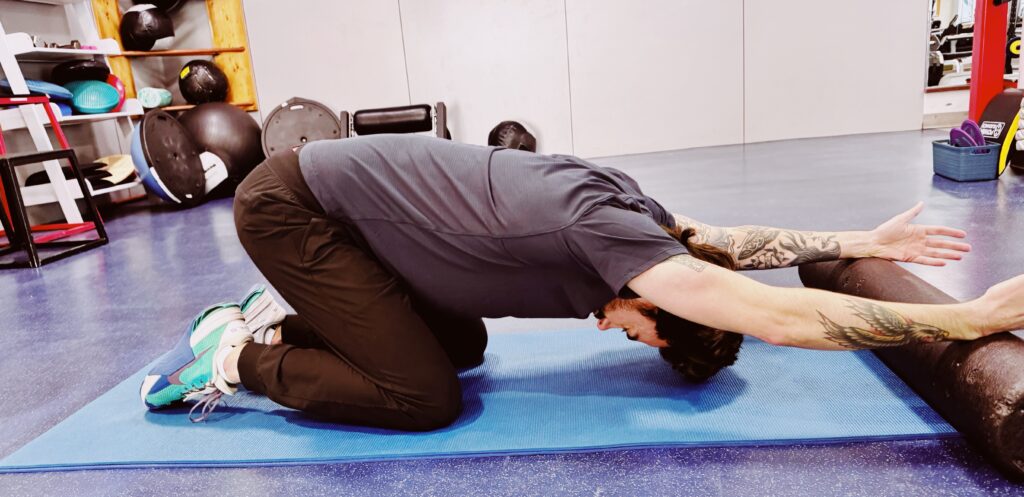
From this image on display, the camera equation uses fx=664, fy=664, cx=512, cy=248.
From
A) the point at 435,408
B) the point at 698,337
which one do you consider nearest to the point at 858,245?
the point at 698,337

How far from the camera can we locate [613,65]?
6781 mm

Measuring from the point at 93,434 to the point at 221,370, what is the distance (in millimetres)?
352

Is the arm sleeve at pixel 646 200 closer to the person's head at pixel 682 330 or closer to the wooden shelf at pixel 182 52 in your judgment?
the person's head at pixel 682 330

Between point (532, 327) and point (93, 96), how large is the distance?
15.7ft

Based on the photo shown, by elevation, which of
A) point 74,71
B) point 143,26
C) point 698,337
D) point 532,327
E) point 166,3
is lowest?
point 532,327

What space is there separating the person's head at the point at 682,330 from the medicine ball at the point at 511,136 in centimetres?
516

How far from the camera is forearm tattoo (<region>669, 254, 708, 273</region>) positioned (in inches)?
44.6

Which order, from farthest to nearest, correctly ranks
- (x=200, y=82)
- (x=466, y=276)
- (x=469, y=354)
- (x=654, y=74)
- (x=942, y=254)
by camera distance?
(x=654, y=74), (x=200, y=82), (x=469, y=354), (x=942, y=254), (x=466, y=276)

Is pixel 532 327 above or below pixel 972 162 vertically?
below

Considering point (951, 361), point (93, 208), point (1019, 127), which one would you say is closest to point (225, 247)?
point (93, 208)

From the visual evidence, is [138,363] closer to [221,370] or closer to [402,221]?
[221,370]

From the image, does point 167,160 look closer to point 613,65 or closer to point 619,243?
point 613,65

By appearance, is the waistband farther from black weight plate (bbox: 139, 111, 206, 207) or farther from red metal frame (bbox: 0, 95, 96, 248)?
black weight plate (bbox: 139, 111, 206, 207)

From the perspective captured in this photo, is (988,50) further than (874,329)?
Yes
